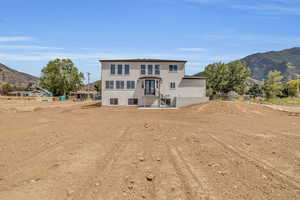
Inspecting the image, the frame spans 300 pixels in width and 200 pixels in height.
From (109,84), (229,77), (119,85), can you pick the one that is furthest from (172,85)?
(229,77)

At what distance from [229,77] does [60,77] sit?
57.3 m

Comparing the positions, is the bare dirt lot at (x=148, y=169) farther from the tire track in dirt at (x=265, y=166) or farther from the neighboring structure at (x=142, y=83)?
the neighboring structure at (x=142, y=83)

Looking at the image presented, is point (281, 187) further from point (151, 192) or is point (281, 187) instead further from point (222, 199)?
point (151, 192)

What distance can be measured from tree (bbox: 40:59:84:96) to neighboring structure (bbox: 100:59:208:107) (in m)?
42.2

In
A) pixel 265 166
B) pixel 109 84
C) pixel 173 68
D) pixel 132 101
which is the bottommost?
pixel 265 166

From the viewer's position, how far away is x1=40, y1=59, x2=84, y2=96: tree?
6775cm

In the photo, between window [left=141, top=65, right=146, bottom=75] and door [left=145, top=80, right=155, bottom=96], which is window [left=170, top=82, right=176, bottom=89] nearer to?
door [left=145, top=80, right=155, bottom=96]

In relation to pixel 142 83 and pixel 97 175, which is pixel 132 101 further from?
pixel 97 175

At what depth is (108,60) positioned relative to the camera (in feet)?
110

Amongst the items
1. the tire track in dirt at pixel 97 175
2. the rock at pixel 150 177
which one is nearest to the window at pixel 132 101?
the tire track in dirt at pixel 97 175

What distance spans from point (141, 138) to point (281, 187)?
6.55m

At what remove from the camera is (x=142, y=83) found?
1340 inches

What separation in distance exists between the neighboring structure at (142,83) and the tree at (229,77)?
23.3 m

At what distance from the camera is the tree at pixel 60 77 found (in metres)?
67.8
